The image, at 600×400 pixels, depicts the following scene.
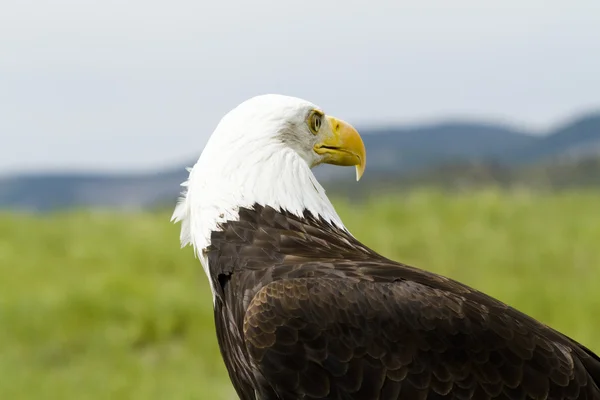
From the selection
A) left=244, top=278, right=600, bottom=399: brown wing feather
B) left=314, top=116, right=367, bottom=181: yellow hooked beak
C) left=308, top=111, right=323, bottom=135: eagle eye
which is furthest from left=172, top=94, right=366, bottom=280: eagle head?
left=244, top=278, right=600, bottom=399: brown wing feather

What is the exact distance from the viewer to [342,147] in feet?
17.5

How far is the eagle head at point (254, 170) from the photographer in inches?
188

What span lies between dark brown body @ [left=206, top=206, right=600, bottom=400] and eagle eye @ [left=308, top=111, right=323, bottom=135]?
0.78m

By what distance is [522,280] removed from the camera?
46.3 ft

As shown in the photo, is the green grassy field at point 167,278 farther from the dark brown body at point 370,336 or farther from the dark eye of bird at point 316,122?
the dark brown body at point 370,336

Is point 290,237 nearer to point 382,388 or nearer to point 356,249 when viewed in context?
point 356,249

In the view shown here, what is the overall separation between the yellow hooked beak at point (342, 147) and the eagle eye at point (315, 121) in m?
0.05

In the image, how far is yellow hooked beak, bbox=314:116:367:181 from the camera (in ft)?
17.3

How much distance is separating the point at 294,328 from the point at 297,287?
0.20 m

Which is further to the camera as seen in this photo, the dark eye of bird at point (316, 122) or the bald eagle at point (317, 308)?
the dark eye of bird at point (316, 122)

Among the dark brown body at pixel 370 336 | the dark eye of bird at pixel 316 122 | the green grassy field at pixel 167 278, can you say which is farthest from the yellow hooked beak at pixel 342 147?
the green grassy field at pixel 167 278

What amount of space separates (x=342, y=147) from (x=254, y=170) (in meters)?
0.72

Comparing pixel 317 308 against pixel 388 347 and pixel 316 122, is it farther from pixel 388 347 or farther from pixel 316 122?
pixel 316 122

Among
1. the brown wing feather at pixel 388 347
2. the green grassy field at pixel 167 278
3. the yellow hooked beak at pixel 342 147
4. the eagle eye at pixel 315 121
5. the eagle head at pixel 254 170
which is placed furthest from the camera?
the green grassy field at pixel 167 278
